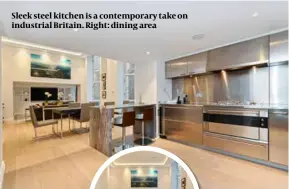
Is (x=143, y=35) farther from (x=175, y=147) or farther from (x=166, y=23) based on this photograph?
(x=175, y=147)

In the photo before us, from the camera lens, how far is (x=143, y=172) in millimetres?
2408

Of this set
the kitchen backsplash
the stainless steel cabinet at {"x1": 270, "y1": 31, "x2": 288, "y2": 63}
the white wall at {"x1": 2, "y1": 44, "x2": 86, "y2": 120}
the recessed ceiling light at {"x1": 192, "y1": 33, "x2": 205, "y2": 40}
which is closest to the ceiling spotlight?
the recessed ceiling light at {"x1": 192, "y1": 33, "x2": 205, "y2": 40}

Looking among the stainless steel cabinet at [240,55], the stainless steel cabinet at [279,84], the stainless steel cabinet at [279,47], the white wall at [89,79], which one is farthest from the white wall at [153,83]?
the white wall at [89,79]

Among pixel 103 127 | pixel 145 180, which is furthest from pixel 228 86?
pixel 103 127

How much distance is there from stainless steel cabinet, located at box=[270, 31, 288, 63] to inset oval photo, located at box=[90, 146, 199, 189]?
7.24 feet

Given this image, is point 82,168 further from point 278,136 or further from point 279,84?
point 279,84

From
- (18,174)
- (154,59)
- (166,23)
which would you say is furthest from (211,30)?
(18,174)

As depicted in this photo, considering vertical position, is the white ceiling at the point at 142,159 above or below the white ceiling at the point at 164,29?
below

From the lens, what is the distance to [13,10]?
1970 millimetres

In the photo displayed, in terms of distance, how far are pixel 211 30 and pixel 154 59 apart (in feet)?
6.62

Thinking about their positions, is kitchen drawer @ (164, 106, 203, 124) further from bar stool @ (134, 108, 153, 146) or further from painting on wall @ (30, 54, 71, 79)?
painting on wall @ (30, 54, 71, 79)

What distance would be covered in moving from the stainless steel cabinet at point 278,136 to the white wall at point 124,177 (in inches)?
66.9

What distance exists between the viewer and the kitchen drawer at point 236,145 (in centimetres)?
267

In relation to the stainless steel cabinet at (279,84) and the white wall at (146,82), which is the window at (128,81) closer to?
the white wall at (146,82)
